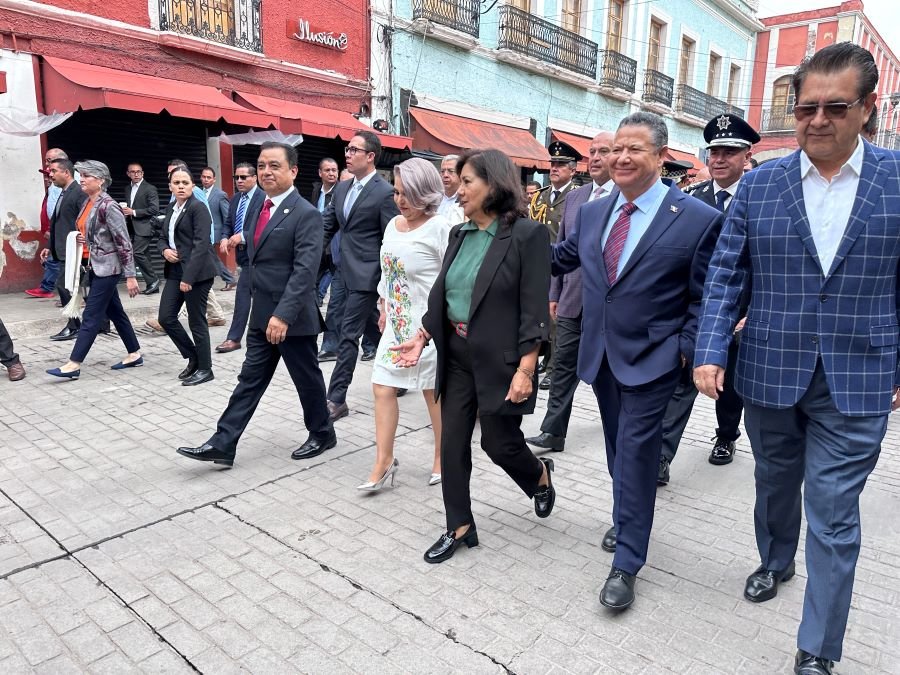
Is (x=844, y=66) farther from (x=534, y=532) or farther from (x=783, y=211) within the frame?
(x=534, y=532)

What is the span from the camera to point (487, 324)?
9.52ft

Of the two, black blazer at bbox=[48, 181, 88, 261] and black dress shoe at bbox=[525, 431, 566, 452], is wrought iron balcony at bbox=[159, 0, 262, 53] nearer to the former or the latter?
black blazer at bbox=[48, 181, 88, 261]

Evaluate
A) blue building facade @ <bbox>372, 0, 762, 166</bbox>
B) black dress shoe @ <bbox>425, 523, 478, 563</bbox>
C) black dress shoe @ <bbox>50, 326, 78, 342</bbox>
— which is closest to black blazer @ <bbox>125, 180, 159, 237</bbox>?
black dress shoe @ <bbox>50, 326, 78, 342</bbox>

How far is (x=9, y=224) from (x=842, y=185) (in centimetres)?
1065

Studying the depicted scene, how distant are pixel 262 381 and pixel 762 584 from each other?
2.88 m

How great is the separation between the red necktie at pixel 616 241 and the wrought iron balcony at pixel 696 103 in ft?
77.9

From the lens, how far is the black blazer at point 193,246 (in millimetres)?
6004

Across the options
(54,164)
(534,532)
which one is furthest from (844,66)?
(54,164)

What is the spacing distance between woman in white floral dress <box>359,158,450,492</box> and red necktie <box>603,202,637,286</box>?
1.15 meters

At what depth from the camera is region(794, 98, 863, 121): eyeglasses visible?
84.4 inches

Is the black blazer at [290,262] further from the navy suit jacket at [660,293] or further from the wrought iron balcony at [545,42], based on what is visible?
the wrought iron balcony at [545,42]

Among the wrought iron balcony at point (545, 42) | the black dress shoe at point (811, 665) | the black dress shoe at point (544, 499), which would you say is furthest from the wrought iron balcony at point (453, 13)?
the black dress shoe at point (811, 665)

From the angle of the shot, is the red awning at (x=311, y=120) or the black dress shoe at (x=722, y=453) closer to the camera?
the black dress shoe at (x=722, y=453)

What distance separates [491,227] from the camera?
118 inches
